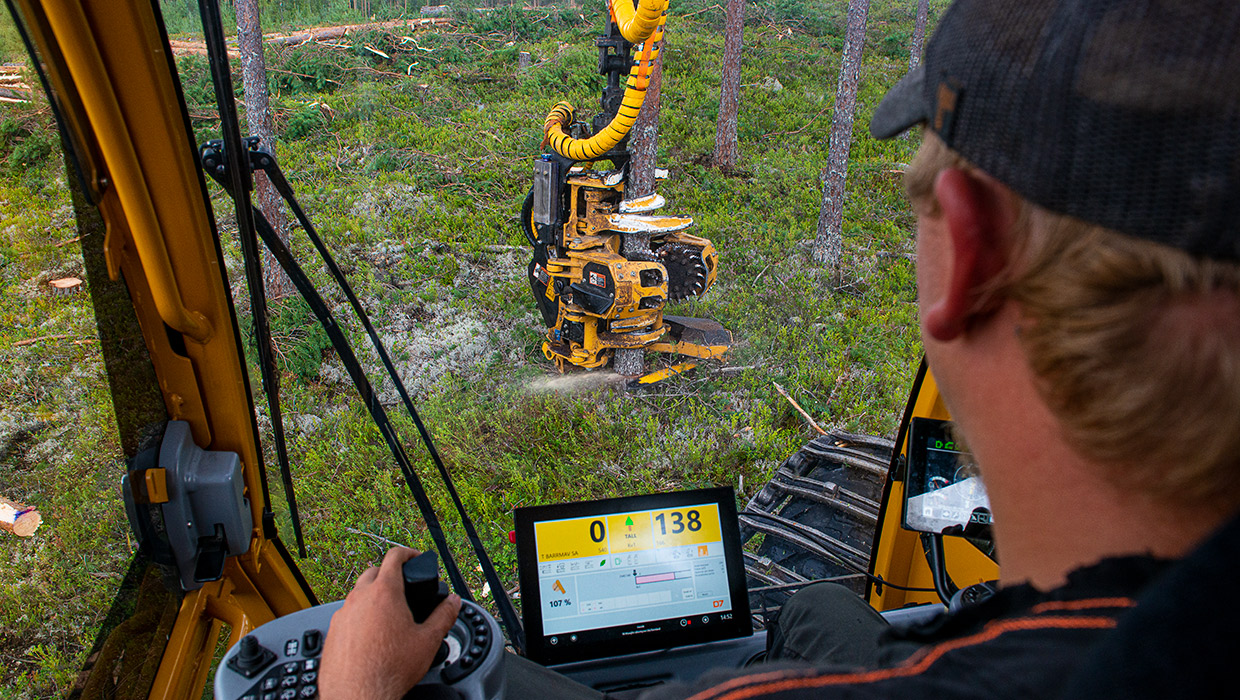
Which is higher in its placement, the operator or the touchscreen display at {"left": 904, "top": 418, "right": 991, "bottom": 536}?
the operator

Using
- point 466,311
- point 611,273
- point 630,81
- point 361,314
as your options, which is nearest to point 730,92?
point 466,311

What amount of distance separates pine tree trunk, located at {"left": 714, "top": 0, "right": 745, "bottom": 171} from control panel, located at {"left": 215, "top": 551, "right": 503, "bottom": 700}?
37.4ft

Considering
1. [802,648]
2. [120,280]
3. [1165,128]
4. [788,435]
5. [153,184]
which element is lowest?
[788,435]

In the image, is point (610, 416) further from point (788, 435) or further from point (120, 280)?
point (120, 280)

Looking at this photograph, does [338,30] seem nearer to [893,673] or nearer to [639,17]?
[639,17]

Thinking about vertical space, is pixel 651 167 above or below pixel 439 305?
above

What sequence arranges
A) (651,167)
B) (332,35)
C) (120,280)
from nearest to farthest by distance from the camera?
(120,280), (651,167), (332,35)

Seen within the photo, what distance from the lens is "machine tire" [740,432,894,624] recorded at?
3.74m

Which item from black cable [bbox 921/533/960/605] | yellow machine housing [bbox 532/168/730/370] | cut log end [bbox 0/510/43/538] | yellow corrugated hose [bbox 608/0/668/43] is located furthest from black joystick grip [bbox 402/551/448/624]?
yellow machine housing [bbox 532/168/730/370]

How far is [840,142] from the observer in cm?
930

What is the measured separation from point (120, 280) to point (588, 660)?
5.21 feet

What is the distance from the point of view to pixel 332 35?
14391 mm

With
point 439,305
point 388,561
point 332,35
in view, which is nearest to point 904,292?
point 439,305

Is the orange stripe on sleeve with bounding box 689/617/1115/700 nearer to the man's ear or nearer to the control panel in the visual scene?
the man's ear
